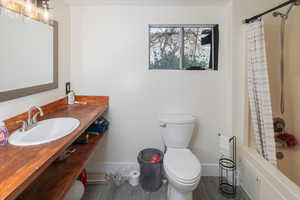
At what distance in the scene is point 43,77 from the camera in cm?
165

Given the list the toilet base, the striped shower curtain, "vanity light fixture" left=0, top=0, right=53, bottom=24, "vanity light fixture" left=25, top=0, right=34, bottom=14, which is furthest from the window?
the toilet base

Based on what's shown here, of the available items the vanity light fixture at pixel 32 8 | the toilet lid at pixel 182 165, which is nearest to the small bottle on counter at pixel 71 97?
the vanity light fixture at pixel 32 8

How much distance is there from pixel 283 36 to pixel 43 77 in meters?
2.58

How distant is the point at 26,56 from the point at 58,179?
3.28 feet

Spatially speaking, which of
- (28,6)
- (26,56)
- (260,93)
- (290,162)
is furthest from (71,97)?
(290,162)

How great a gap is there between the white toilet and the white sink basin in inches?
35.9

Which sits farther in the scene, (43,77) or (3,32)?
(43,77)

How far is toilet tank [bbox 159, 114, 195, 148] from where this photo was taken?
6.37ft

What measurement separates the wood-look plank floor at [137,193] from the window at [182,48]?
1.41 m

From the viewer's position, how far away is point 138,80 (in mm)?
2148

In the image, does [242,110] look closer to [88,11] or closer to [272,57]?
[272,57]

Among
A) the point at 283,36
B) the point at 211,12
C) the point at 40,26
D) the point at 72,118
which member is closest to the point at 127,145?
the point at 72,118

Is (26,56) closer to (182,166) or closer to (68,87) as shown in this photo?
(68,87)

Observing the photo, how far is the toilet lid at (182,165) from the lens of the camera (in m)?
1.45
